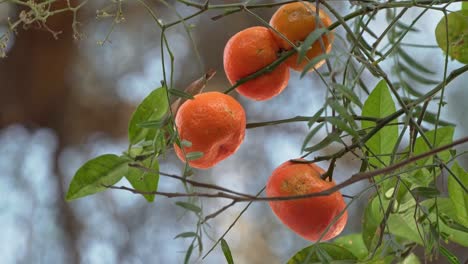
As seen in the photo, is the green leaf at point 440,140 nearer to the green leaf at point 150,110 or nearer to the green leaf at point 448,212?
the green leaf at point 448,212

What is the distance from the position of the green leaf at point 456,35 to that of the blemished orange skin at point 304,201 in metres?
0.10

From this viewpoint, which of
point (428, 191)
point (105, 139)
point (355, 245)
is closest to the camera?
point (428, 191)

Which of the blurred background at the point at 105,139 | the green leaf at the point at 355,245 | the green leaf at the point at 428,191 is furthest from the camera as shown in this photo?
the blurred background at the point at 105,139

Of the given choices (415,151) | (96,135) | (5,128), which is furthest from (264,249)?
(415,151)

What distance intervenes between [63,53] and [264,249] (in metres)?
0.36

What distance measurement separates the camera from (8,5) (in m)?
0.74

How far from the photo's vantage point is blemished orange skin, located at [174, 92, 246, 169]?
28cm

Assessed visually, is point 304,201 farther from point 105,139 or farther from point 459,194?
point 105,139

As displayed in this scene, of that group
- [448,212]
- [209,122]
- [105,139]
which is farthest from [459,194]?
[105,139]

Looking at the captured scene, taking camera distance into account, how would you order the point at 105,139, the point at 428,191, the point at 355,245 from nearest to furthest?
the point at 428,191 → the point at 355,245 → the point at 105,139

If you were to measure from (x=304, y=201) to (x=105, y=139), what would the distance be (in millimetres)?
550

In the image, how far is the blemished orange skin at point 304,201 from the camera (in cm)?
27

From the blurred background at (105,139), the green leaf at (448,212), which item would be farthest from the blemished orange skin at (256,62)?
the blurred background at (105,139)

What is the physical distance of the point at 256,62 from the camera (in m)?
0.30
